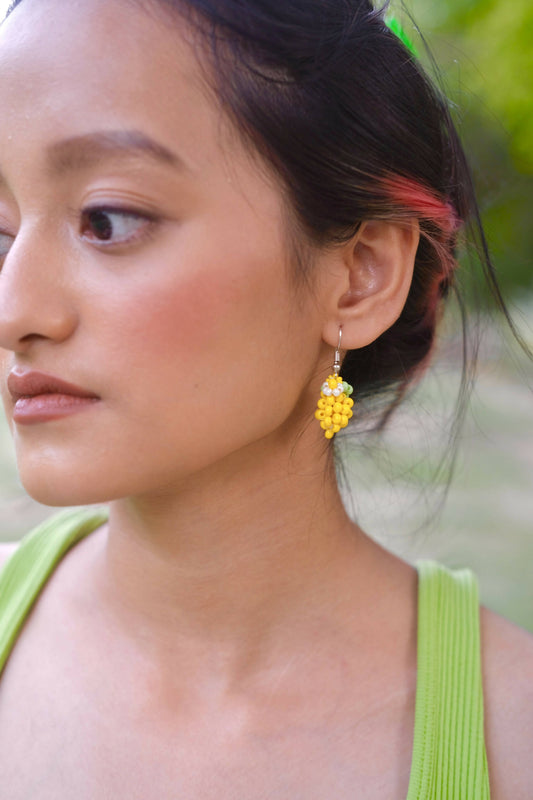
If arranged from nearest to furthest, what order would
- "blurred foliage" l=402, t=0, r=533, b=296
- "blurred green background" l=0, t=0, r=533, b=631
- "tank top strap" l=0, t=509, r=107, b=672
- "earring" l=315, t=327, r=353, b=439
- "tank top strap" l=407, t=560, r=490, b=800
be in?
"tank top strap" l=407, t=560, r=490, b=800
"earring" l=315, t=327, r=353, b=439
"tank top strap" l=0, t=509, r=107, b=672
"blurred green background" l=0, t=0, r=533, b=631
"blurred foliage" l=402, t=0, r=533, b=296

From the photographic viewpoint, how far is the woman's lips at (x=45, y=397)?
3.97ft

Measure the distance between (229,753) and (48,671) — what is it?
1.20 feet

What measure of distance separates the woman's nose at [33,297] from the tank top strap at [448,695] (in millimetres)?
796

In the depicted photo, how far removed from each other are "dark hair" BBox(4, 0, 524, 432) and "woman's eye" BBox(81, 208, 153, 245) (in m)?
0.21

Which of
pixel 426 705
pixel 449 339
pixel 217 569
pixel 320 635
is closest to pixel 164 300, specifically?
pixel 217 569

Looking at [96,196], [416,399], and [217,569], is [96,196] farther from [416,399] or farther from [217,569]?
[416,399]

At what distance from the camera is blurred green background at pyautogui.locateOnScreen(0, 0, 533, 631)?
7.34 feet

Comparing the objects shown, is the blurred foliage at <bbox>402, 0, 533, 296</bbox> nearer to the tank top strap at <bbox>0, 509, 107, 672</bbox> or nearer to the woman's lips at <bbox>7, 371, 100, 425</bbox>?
the tank top strap at <bbox>0, 509, 107, 672</bbox>

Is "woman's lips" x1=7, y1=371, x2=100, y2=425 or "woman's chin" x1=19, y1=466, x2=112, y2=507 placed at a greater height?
"woman's lips" x1=7, y1=371, x2=100, y2=425

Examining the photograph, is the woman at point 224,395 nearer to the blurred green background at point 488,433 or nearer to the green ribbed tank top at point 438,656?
the green ribbed tank top at point 438,656

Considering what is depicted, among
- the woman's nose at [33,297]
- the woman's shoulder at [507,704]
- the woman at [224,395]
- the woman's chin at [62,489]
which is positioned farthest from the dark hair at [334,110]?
the woman's shoulder at [507,704]

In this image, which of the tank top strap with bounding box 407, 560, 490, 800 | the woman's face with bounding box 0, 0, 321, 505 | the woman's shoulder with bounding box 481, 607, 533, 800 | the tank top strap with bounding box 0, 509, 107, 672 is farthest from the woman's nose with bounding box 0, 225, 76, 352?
the woman's shoulder with bounding box 481, 607, 533, 800

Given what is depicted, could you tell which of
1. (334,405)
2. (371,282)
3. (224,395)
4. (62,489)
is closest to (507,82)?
(371,282)

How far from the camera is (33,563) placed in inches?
66.5
